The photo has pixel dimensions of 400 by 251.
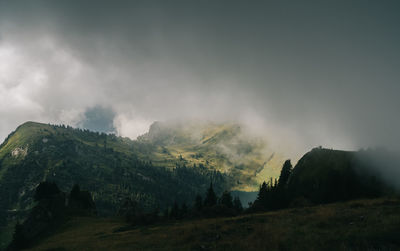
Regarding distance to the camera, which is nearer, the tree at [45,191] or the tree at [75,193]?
the tree at [45,191]

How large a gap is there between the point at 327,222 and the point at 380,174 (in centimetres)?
9336

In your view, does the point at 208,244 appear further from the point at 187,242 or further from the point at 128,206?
the point at 128,206

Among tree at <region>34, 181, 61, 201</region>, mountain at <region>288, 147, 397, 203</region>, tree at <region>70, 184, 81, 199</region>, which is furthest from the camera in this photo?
tree at <region>70, 184, 81, 199</region>

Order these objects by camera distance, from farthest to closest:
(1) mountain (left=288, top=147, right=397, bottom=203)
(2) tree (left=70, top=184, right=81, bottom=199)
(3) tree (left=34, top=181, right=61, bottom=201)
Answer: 1. (2) tree (left=70, top=184, right=81, bottom=199)
2. (3) tree (left=34, top=181, right=61, bottom=201)
3. (1) mountain (left=288, top=147, right=397, bottom=203)

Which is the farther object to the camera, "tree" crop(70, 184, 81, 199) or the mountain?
"tree" crop(70, 184, 81, 199)

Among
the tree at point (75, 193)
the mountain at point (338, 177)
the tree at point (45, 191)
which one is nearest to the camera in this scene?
the mountain at point (338, 177)

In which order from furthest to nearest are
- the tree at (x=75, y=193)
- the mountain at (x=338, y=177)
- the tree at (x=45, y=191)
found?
the tree at (x=75, y=193) → the tree at (x=45, y=191) → the mountain at (x=338, y=177)

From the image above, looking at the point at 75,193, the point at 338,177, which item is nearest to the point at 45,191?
the point at 75,193

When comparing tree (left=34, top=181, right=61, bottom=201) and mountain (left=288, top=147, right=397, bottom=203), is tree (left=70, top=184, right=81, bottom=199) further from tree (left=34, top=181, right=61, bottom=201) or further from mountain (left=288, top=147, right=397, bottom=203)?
mountain (left=288, top=147, right=397, bottom=203)

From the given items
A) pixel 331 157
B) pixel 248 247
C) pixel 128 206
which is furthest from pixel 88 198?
pixel 331 157

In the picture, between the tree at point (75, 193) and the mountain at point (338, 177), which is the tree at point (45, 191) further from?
the mountain at point (338, 177)

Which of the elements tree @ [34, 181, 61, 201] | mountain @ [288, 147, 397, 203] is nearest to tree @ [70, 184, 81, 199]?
tree @ [34, 181, 61, 201]

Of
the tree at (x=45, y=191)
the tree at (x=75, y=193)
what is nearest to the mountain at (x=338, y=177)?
the tree at (x=75, y=193)

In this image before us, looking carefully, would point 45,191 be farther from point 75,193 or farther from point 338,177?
point 338,177
